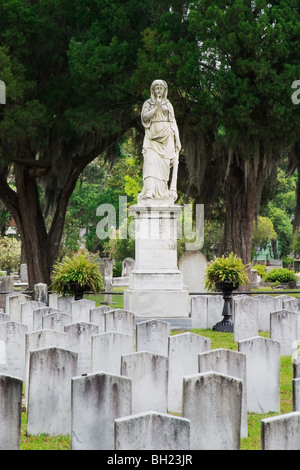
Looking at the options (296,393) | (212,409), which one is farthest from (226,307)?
(212,409)

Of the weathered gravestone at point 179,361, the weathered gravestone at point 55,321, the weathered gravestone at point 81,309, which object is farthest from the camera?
the weathered gravestone at point 81,309

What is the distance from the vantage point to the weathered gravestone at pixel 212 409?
5234 mm

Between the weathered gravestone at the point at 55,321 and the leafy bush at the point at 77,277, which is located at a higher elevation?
the leafy bush at the point at 77,277

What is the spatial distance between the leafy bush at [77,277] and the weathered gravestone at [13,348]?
17.9 feet

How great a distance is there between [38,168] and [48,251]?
9.07ft

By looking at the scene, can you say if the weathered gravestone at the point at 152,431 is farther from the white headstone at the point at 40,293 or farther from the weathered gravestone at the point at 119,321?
the white headstone at the point at 40,293

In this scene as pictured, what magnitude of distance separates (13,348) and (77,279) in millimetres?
5677

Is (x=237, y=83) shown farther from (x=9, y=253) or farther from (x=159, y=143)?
(x=9, y=253)

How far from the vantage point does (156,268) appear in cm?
1363

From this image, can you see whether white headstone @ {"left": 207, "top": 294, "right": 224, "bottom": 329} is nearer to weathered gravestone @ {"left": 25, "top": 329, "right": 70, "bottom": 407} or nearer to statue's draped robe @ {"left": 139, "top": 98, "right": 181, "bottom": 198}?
statue's draped robe @ {"left": 139, "top": 98, "right": 181, "bottom": 198}

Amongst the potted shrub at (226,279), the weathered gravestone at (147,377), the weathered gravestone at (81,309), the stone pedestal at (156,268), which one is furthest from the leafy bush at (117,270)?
the weathered gravestone at (147,377)

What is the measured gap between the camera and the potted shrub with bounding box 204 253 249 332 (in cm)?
1324

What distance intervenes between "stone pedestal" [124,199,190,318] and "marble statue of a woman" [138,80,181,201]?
383 millimetres
